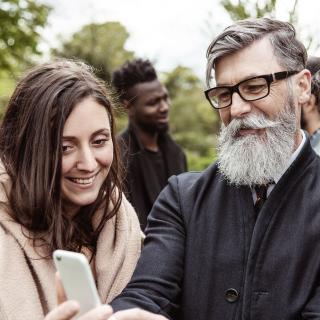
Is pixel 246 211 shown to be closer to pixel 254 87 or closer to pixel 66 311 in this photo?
pixel 254 87

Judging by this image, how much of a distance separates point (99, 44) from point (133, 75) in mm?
14278

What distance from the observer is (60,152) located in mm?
2279

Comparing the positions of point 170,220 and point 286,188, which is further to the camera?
point 170,220

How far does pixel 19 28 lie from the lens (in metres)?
12.0

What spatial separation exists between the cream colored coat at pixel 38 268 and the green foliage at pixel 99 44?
16468mm

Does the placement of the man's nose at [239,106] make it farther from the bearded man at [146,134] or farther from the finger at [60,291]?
the bearded man at [146,134]

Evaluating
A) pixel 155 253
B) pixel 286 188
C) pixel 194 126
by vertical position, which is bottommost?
pixel 194 126

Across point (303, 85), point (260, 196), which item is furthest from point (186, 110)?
point (260, 196)

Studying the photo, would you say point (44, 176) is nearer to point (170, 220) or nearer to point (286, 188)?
point (170, 220)

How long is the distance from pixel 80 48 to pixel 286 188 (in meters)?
Result: 18.6

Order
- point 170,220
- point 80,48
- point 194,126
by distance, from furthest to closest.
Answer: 1. point 194,126
2. point 80,48
3. point 170,220

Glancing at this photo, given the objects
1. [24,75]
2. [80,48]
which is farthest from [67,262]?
[80,48]

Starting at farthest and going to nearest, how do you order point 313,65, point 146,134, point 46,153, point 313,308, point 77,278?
point 146,134 → point 313,65 → point 46,153 → point 313,308 → point 77,278

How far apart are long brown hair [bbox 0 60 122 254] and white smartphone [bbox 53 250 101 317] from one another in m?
0.78
